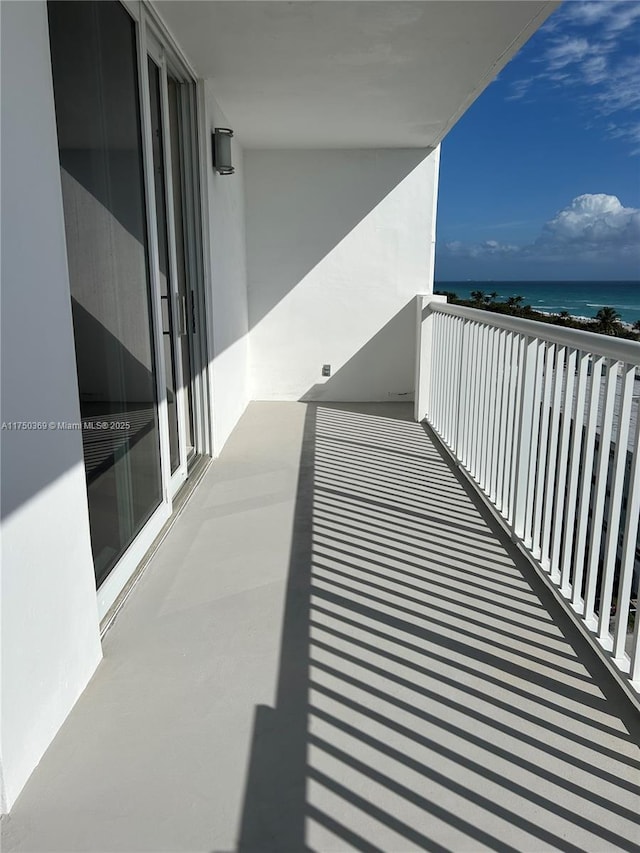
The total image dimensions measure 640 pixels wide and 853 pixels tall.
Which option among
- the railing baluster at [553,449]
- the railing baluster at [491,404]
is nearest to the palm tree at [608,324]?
the railing baluster at [491,404]

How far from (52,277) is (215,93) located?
10.4ft

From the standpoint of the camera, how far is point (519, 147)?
156ft

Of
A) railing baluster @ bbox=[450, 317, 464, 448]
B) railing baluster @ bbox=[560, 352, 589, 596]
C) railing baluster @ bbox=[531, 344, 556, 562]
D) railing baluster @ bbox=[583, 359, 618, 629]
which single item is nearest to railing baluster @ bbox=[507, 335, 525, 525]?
railing baluster @ bbox=[531, 344, 556, 562]

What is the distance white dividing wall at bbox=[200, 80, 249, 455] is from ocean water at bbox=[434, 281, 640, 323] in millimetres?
39269

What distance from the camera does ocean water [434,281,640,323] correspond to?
4381 cm

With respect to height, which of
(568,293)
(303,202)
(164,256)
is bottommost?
(164,256)

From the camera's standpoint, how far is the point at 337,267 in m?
6.23

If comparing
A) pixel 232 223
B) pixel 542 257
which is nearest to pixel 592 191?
pixel 542 257

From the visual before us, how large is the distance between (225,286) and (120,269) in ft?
7.99

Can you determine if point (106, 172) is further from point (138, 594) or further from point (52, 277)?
point (138, 594)

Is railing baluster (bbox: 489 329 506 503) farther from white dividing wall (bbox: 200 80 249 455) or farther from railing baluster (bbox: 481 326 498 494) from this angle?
white dividing wall (bbox: 200 80 249 455)

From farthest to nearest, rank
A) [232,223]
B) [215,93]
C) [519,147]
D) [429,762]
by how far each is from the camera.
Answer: [519,147], [232,223], [215,93], [429,762]

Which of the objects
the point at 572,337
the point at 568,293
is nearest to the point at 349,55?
the point at 572,337

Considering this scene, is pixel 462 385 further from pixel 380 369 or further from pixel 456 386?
pixel 380 369
